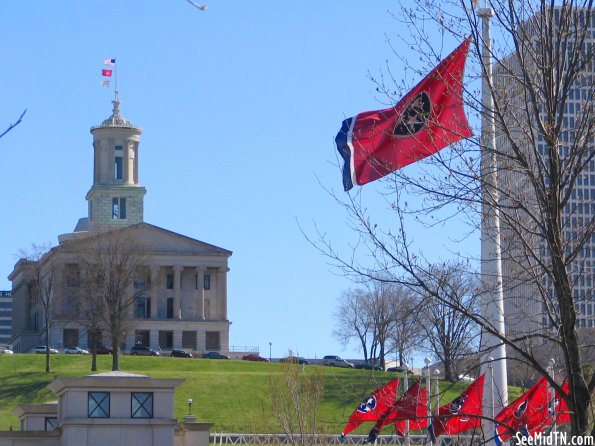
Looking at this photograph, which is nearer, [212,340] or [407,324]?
[407,324]

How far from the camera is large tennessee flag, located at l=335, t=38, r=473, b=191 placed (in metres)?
17.7

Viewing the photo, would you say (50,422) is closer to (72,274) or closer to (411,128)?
(411,128)

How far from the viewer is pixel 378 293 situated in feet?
421

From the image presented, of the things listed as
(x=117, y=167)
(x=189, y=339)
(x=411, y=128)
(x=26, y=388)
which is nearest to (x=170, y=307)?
(x=189, y=339)

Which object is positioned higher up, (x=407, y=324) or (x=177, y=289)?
(x=177, y=289)

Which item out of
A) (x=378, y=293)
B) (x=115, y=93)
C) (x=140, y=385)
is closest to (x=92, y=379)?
(x=140, y=385)


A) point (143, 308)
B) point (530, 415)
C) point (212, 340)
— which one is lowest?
point (530, 415)

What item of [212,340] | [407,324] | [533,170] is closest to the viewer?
[533,170]

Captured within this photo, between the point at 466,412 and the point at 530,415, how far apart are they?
6375mm

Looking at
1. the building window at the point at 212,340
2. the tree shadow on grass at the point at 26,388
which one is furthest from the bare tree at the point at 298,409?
the building window at the point at 212,340

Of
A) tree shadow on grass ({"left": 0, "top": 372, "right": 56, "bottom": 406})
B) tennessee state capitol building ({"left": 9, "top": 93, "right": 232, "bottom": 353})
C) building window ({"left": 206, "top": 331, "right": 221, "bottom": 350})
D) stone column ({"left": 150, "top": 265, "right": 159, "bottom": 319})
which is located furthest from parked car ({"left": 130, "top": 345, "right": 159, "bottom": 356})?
tree shadow on grass ({"left": 0, "top": 372, "right": 56, "bottom": 406})

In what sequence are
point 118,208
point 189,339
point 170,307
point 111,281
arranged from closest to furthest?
point 111,281
point 189,339
point 170,307
point 118,208

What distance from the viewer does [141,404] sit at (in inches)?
1422

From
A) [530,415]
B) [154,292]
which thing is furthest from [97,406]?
[154,292]
